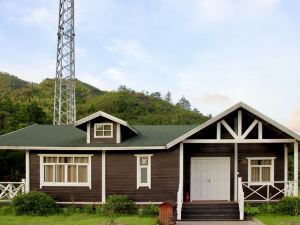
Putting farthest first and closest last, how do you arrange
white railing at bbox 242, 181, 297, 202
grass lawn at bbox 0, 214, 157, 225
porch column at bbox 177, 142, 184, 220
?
white railing at bbox 242, 181, 297, 202, porch column at bbox 177, 142, 184, 220, grass lawn at bbox 0, 214, 157, 225

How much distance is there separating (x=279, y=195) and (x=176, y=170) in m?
4.99

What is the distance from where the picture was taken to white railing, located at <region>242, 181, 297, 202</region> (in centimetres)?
2039

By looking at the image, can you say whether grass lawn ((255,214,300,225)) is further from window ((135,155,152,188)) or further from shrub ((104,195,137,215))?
shrub ((104,195,137,215))

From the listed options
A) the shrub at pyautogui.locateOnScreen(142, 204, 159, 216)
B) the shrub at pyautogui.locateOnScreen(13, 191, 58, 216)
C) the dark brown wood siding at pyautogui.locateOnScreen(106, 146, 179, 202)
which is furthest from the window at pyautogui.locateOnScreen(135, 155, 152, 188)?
the shrub at pyautogui.locateOnScreen(13, 191, 58, 216)

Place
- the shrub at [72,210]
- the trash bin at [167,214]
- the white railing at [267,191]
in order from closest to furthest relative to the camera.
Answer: the trash bin at [167,214] → the shrub at [72,210] → the white railing at [267,191]

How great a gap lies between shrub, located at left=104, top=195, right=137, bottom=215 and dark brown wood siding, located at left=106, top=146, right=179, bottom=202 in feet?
2.59

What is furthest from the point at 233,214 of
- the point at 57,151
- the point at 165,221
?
the point at 57,151

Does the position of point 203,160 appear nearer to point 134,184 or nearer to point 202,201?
point 202,201

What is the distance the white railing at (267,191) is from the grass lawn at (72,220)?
5048mm

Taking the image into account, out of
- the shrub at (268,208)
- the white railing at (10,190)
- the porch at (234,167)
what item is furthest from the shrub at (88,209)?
the shrub at (268,208)

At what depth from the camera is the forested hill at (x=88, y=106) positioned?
37.4 m

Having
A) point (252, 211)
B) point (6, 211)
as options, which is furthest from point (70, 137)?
point (252, 211)

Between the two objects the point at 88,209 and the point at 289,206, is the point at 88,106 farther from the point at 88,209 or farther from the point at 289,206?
the point at 289,206

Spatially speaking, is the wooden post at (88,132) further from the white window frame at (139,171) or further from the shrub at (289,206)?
the shrub at (289,206)
